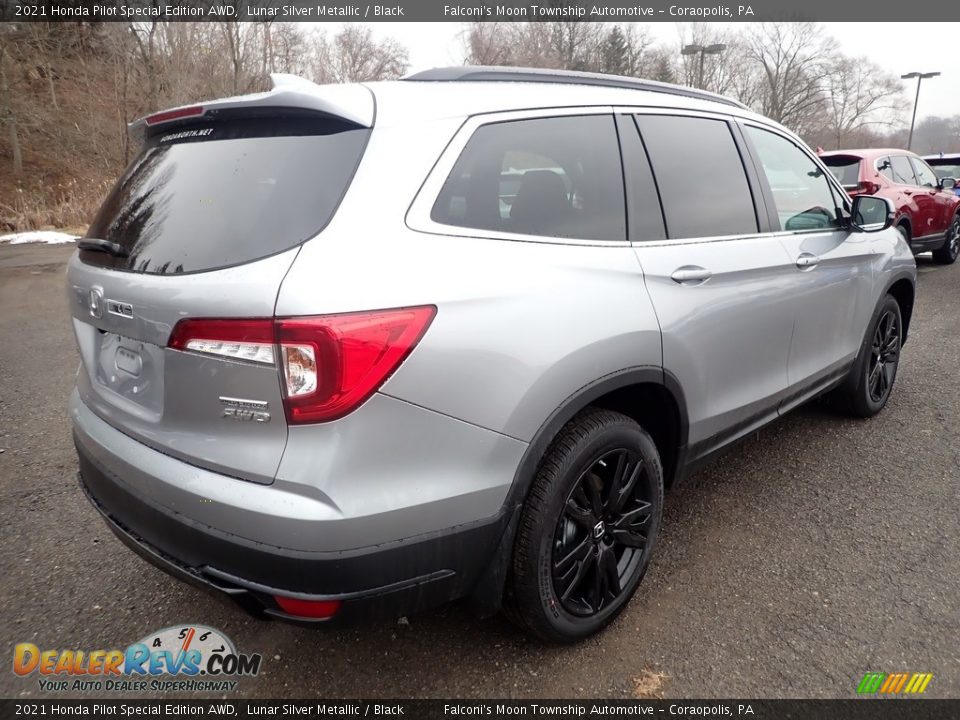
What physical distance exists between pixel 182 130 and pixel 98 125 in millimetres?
23605

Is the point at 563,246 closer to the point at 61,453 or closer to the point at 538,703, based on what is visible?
the point at 538,703

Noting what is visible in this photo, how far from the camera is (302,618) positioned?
1.62m

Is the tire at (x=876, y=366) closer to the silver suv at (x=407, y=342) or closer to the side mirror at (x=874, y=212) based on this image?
the side mirror at (x=874, y=212)

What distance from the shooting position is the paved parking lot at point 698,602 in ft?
6.75

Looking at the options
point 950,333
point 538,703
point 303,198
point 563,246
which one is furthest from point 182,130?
point 950,333

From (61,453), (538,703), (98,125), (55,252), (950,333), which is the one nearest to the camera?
(538,703)

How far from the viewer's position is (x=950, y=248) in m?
9.80

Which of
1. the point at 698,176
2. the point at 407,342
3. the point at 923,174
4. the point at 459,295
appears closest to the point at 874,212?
the point at 698,176

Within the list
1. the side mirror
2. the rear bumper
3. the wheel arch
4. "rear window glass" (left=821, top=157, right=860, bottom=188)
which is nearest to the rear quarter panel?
the rear bumper

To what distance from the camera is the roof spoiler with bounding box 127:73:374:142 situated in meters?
1.70

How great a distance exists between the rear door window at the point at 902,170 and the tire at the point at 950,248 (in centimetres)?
134

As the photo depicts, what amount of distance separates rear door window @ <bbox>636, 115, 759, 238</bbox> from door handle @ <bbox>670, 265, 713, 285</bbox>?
0.14 meters

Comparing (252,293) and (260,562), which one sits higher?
(252,293)

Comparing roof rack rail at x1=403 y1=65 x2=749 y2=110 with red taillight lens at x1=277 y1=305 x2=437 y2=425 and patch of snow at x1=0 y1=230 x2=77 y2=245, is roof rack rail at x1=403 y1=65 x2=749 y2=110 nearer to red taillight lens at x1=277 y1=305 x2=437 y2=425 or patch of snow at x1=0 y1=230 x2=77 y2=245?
red taillight lens at x1=277 y1=305 x2=437 y2=425
